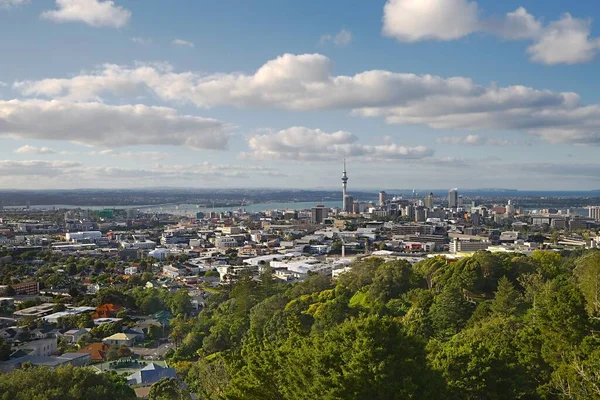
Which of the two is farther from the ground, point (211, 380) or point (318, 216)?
point (211, 380)

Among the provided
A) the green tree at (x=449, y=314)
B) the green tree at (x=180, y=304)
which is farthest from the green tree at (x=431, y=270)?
the green tree at (x=180, y=304)

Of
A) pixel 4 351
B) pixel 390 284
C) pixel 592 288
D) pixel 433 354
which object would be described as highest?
pixel 592 288

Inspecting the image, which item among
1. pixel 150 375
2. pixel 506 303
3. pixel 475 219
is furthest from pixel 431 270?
pixel 475 219

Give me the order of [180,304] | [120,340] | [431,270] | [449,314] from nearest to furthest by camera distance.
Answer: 1. [449,314]
2. [431,270]
3. [120,340]
4. [180,304]

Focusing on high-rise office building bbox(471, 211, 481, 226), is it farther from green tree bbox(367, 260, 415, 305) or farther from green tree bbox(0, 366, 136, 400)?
green tree bbox(0, 366, 136, 400)

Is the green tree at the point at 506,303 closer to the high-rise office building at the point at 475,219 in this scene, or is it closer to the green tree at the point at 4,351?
the green tree at the point at 4,351

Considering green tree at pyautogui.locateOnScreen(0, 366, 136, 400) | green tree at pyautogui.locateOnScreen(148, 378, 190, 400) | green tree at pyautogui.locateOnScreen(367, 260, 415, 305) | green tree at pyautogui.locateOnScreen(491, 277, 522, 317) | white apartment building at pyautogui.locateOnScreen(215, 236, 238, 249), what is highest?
green tree at pyautogui.locateOnScreen(491, 277, 522, 317)

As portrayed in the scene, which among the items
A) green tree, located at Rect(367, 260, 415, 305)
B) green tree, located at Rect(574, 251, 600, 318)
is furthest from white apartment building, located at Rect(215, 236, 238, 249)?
green tree, located at Rect(574, 251, 600, 318)

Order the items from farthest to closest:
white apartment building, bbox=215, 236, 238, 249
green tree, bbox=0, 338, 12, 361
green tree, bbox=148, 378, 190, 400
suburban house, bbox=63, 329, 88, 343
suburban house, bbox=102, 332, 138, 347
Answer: white apartment building, bbox=215, 236, 238, 249 → suburban house, bbox=63, 329, 88, 343 → suburban house, bbox=102, 332, 138, 347 → green tree, bbox=0, 338, 12, 361 → green tree, bbox=148, 378, 190, 400

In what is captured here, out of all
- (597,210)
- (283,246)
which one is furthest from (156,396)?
(597,210)

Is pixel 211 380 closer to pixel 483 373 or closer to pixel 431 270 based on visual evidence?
pixel 483 373

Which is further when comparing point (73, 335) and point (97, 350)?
point (73, 335)
